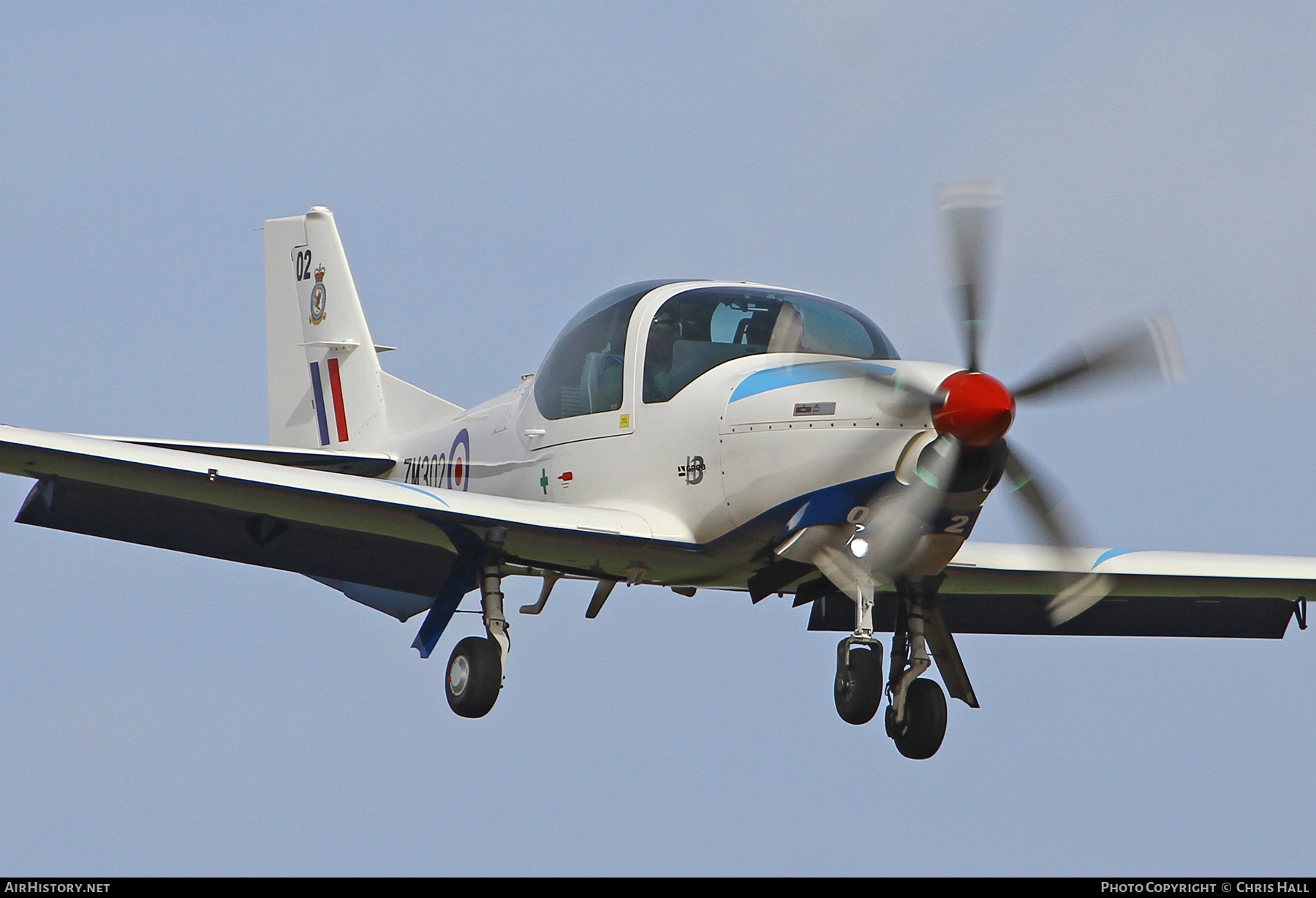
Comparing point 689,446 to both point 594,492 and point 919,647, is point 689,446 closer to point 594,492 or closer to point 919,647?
point 594,492

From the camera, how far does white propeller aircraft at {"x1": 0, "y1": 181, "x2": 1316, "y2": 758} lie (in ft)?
36.8

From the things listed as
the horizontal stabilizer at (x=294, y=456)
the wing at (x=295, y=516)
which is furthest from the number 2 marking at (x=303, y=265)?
the wing at (x=295, y=516)

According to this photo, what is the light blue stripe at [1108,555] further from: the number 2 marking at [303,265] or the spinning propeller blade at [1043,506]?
the number 2 marking at [303,265]

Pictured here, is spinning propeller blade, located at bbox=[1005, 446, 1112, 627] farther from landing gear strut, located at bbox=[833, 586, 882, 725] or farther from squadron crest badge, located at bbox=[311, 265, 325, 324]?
squadron crest badge, located at bbox=[311, 265, 325, 324]

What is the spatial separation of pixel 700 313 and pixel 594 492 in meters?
1.60

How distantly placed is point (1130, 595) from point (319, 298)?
970 centimetres

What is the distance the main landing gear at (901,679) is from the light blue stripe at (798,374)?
1.54m

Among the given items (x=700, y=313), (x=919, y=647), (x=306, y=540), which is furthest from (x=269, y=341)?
(x=919, y=647)

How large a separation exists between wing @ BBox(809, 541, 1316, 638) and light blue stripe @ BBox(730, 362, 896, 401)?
276 cm

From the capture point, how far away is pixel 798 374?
1190 centimetres

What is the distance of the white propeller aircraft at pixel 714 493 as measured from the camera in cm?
1120

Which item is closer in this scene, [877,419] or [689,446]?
[877,419]

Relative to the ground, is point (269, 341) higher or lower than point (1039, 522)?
higher

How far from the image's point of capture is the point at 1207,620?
16.2 m
